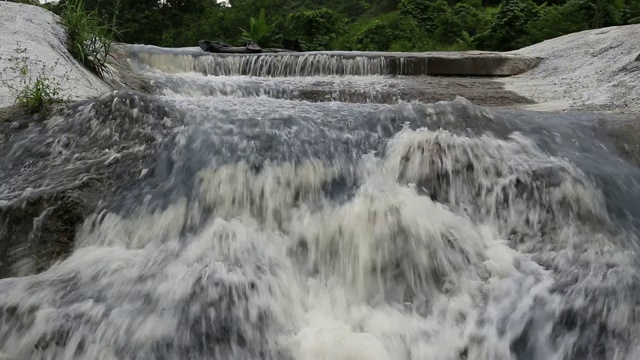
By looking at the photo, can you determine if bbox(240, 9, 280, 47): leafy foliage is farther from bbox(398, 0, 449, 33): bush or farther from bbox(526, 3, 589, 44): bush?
bbox(526, 3, 589, 44): bush

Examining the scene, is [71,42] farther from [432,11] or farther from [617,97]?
[432,11]

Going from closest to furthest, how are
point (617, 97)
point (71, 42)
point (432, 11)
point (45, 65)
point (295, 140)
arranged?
point (295, 140) < point (45, 65) < point (617, 97) < point (71, 42) < point (432, 11)

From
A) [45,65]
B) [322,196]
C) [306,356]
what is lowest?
[306,356]

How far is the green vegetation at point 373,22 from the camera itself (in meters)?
10.1

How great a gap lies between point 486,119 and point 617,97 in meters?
2.33

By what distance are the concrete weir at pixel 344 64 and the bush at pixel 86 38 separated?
6.15 feet

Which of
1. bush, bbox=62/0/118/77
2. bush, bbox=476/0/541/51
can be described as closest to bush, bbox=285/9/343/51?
bush, bbox=476/0/541/51

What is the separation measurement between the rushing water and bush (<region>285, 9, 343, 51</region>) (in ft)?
35.7

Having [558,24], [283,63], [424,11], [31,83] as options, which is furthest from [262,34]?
[31,83]

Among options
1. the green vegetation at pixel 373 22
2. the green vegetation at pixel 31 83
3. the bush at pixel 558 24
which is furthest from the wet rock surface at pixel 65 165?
the bush at pixel 558 24

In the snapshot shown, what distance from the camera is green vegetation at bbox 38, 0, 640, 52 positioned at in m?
10.1

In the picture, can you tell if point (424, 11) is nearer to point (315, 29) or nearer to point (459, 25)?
point (459, 25)

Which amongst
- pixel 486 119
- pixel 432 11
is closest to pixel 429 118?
pixel 486 119

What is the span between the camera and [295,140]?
4004 mm
